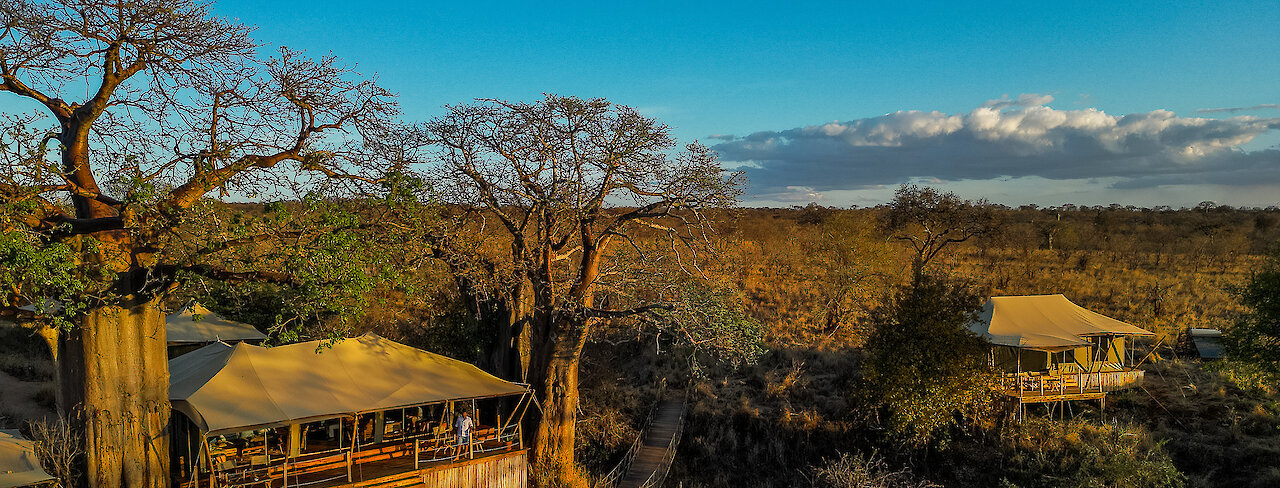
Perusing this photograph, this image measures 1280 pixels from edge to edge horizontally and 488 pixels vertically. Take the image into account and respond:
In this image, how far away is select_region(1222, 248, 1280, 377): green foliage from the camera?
58.8 ft

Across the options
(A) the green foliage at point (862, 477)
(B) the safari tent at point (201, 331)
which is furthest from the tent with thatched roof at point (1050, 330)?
(B) the safari tent at point (201, 331)

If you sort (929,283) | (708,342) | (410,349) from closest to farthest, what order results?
(708,342) < (410,349) < (929,283)

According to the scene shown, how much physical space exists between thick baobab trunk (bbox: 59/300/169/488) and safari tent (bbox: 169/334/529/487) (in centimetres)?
67

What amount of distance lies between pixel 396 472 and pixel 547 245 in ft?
17.2

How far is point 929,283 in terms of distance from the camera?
18734mm

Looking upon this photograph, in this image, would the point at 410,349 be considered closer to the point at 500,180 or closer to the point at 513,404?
the point at 513,404

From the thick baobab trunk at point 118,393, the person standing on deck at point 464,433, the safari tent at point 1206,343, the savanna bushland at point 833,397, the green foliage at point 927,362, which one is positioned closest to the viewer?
the thick baobab trunk at point 118,393

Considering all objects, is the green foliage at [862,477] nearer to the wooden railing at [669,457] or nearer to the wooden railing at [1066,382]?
the wooden railing at [669,457]

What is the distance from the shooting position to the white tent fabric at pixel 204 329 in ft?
63.4

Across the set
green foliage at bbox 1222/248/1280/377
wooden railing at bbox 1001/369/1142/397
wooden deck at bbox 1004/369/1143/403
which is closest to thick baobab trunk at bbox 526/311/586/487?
wooden deck at bbox 1004/369/1143/403

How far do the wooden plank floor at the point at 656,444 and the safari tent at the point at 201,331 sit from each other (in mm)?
10739

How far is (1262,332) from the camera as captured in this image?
59.4 ft

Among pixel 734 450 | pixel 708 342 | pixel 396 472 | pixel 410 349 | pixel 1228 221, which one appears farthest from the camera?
pixel 1228 221

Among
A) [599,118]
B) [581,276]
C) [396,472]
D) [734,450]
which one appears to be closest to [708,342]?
[581,276]
